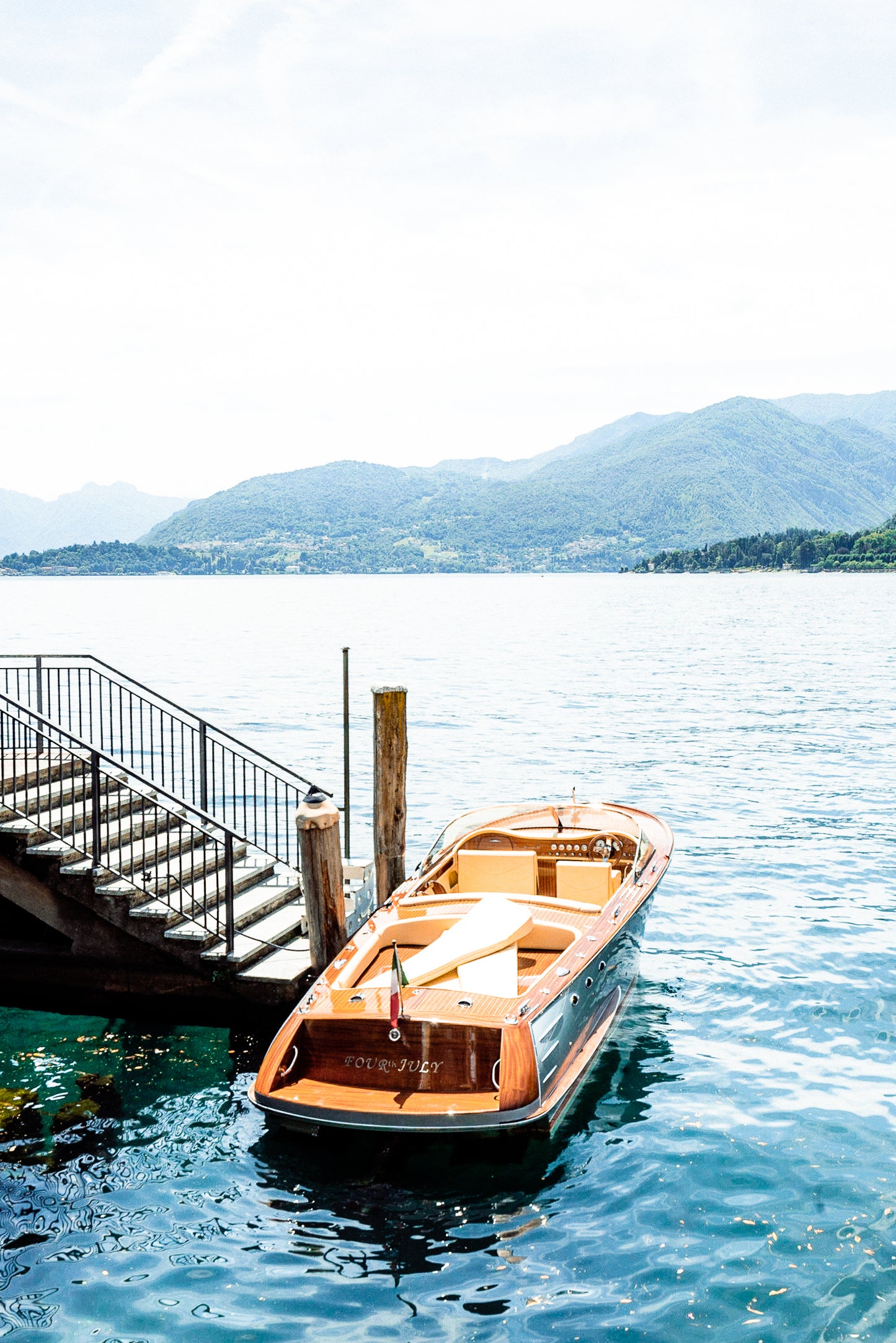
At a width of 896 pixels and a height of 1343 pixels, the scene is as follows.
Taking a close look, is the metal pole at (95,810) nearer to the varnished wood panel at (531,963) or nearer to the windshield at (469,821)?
the windshield at (469,821)

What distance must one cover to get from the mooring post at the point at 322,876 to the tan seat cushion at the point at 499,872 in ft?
7.55

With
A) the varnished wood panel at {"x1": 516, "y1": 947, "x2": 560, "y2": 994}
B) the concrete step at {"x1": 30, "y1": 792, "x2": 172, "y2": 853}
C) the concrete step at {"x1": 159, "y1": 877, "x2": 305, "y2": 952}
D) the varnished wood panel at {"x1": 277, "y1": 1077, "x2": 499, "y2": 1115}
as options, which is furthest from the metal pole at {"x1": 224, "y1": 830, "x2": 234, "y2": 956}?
the varnished wood panel at {"x1": 516, "y1": 947, "x2": 560, "y2": 994}

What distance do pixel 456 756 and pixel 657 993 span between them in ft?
52.7

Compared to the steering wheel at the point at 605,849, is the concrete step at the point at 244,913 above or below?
below

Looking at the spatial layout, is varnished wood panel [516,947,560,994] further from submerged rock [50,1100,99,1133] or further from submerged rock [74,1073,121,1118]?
submerged rock [50,1100,99,1133]

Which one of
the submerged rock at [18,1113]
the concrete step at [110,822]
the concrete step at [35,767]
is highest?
the concrete step at [35,767]

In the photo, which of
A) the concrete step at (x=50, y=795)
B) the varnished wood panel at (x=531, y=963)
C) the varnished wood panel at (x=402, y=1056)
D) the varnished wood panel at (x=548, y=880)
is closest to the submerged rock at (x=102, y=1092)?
the varnished wood panel at (x=402, y=1056)

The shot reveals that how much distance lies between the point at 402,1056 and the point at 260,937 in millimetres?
2917

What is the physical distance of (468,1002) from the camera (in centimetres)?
834

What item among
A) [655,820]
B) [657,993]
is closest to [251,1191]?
[657,993]

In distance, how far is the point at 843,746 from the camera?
28.3 meters

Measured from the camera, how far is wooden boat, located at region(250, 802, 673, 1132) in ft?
25.8

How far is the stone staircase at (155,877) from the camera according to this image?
10.2 m

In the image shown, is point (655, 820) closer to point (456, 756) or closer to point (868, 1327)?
point (868, 1327)
